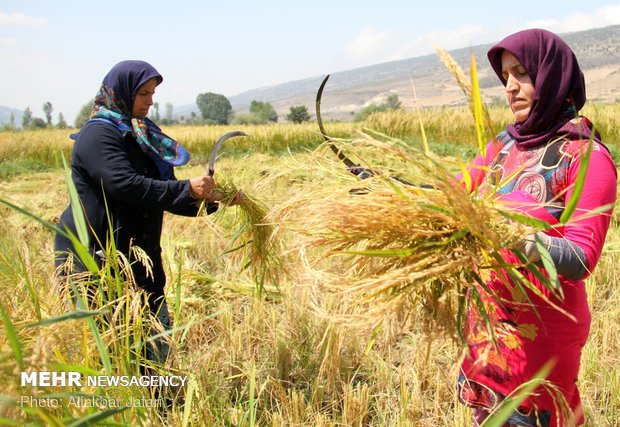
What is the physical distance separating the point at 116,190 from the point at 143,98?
50 centimetres

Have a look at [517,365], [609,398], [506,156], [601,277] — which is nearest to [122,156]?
[506,156]

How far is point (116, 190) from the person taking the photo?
180cm

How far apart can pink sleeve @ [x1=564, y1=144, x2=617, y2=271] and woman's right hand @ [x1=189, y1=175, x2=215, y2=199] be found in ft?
4.49

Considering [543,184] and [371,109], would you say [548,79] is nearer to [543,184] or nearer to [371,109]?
[543,184]

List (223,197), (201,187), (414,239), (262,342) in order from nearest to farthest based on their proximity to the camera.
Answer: (414,239) → (201,187) → (223,197) → (262,342)

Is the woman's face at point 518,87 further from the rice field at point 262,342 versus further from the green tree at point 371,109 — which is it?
the green tree at point 371,109

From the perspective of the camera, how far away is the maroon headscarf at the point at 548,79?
1234mm

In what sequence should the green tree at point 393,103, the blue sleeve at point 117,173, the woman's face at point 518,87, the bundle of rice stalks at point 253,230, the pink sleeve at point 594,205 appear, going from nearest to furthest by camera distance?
the pink sleeve at point 594,205 < the woman's face at point 518,87 < the blue sleeve at point 117,173 < the bundle of rice stalks at point 253,230 < the green tree at point 393,103

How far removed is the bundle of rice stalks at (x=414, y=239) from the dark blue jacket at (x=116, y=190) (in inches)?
42.0

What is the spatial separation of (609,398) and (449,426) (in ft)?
2.23

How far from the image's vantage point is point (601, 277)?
2857mm

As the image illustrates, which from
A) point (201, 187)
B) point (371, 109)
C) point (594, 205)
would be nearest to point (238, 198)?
point (201, 187)

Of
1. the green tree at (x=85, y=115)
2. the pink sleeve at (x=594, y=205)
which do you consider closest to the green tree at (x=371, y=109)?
the green tree at (x=85, y=115)

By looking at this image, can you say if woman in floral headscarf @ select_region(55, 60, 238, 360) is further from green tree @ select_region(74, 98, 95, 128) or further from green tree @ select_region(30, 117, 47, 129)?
green tree @ select_region(30, 117, 47, 129)
